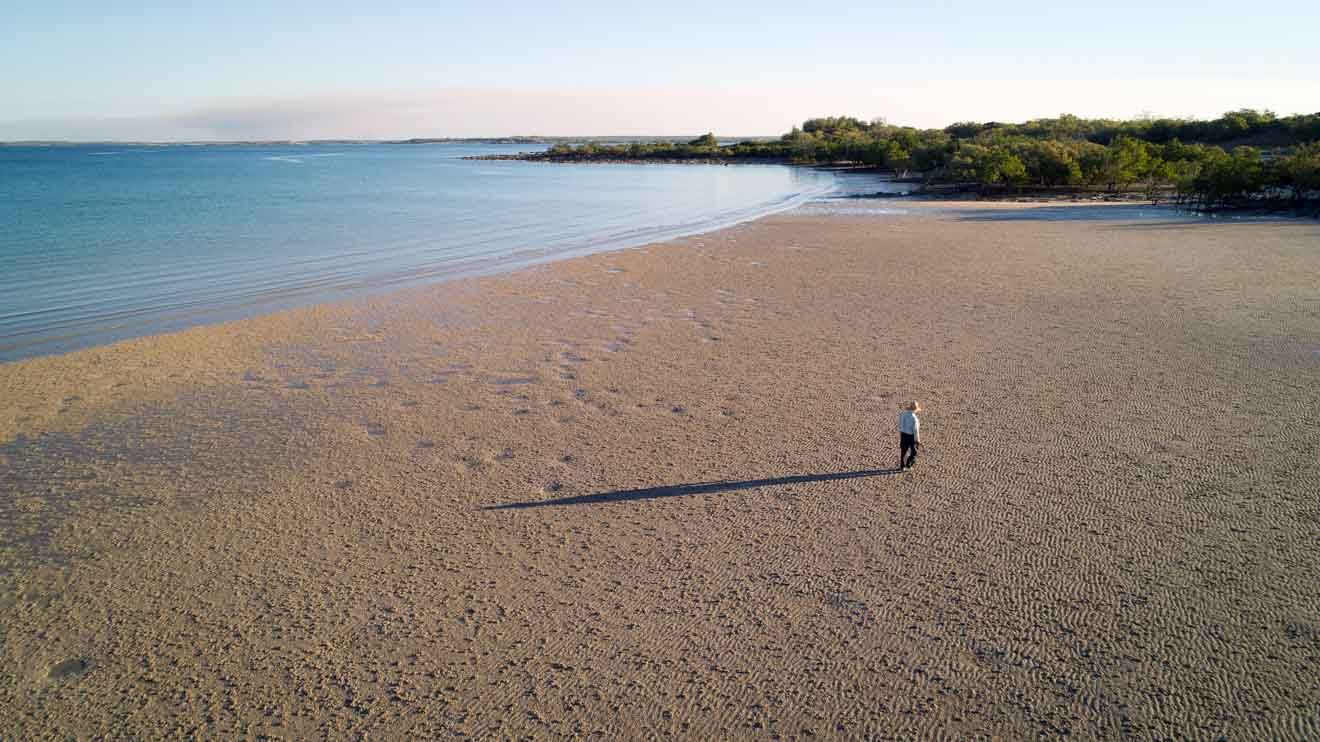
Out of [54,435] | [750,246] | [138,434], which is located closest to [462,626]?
[138,434]

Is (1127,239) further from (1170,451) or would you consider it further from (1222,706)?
(1222,706)

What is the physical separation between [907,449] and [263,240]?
111 feet

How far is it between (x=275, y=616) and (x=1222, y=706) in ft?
26.7

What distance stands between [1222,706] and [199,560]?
967 cm

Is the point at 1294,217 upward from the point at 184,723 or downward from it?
upward

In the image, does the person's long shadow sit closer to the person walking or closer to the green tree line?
the person walking

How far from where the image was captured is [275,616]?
23.9ft

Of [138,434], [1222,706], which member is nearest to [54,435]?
[138,434]

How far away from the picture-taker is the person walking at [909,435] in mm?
9859

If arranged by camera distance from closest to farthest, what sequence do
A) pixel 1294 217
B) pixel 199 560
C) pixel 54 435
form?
pixel 199 560
pixel 54 435
pixel 1294 217

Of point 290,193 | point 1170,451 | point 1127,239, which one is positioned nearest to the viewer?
point 1170,451

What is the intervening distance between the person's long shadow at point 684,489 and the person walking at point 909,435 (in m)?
0.18

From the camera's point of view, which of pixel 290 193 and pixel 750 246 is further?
pixel 290 193

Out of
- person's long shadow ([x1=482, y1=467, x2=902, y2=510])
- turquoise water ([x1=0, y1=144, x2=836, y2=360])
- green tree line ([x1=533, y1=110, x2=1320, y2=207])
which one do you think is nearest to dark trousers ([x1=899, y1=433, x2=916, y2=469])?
person's long shadow ([x1=482, y1=467, x2=902, y2=510])
